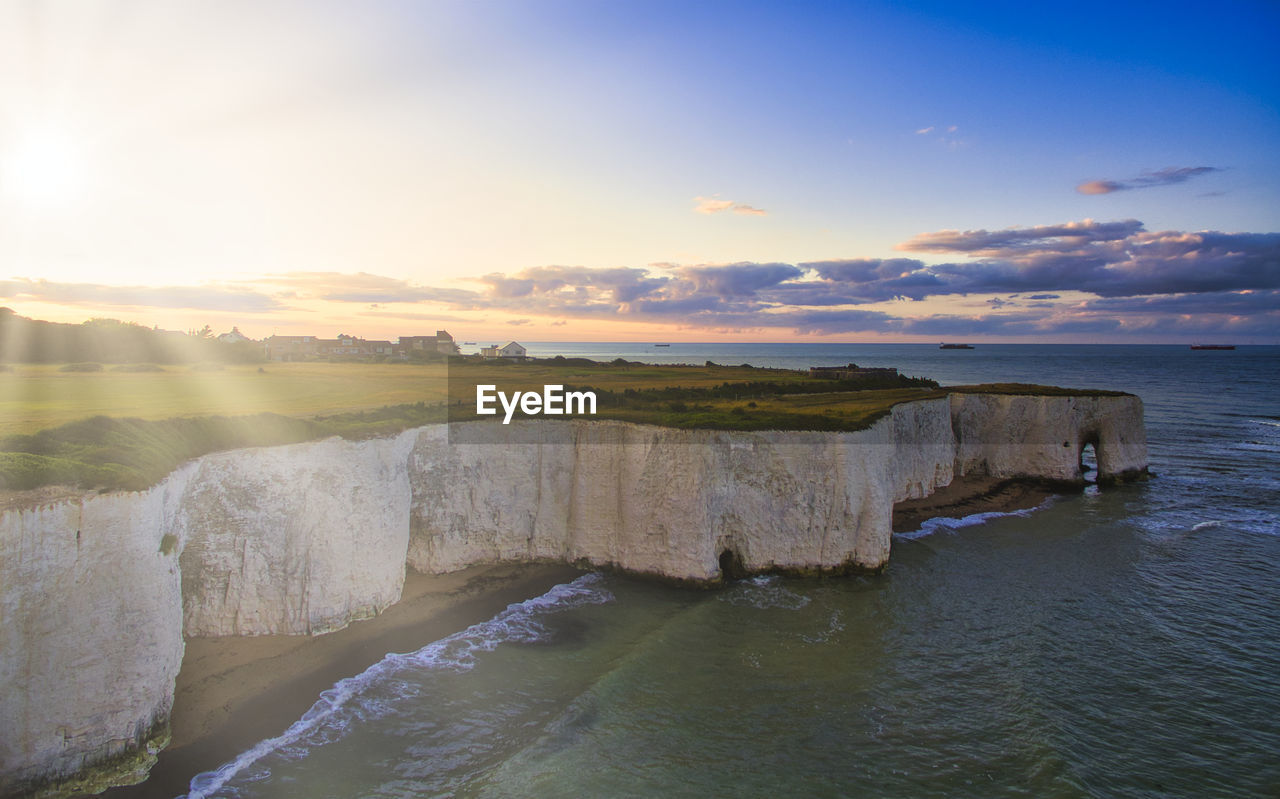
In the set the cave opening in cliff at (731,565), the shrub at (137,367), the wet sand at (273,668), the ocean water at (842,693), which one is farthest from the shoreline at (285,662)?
the shrub at (137,367)

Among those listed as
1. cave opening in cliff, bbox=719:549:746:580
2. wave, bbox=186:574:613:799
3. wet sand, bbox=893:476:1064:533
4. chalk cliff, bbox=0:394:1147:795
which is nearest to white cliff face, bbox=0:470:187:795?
chalk cliff, bbox=0:394:1147:795

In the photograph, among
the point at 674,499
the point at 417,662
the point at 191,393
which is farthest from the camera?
the point at 674,499

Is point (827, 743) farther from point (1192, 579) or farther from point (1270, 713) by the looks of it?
point (1192, 579)

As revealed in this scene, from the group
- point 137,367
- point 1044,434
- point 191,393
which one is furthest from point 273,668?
point 1044,434

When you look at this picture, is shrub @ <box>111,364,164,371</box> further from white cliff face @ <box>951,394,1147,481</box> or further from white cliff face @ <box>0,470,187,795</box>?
white cliff face @ <box>951,394,1147,481</box>

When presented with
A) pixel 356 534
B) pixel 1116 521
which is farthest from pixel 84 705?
pixel 1116 521

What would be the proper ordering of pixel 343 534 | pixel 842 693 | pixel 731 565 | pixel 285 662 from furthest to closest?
pixel 731 565, pixel 343 534, pixel 285 662, pixel 842 693

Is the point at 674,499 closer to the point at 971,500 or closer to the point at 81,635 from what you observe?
the point at 81,635
